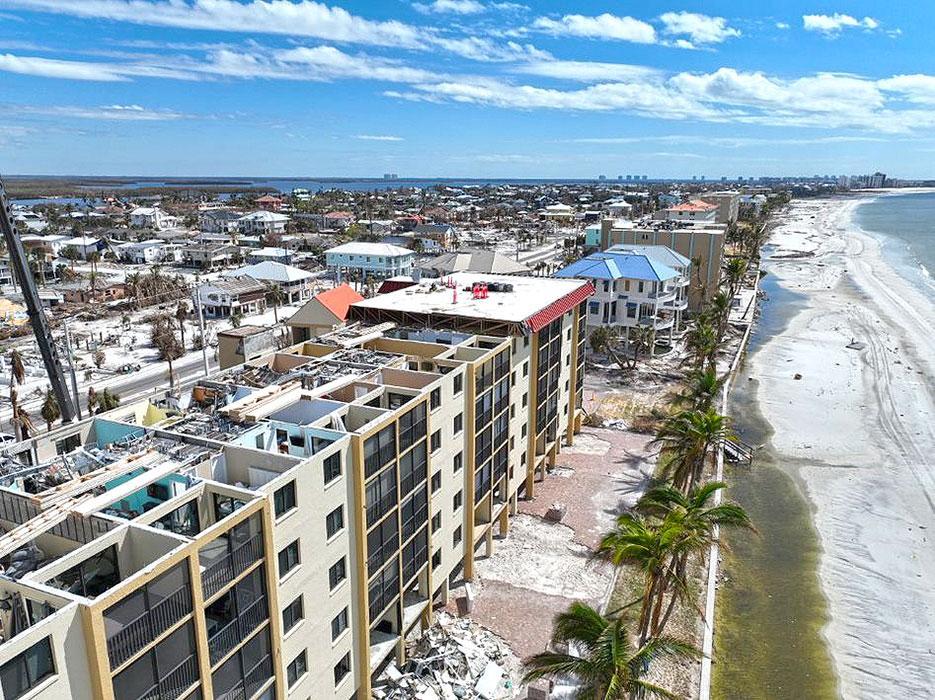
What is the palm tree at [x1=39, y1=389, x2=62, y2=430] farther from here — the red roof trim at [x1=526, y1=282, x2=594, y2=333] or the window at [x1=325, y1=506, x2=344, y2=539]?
the window at [x1=325, y1=506, x2=344, y2=539]

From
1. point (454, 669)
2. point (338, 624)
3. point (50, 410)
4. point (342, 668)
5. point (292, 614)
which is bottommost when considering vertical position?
point (454, 669)

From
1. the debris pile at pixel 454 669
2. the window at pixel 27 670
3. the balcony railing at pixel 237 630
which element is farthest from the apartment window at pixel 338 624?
the window at pixel 27 670

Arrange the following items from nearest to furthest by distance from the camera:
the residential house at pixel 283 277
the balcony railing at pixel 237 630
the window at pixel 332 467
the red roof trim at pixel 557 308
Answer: the balcony railing at pixel 237 630, the window at pixel 332 467, the red roof trim at pixel 557 308, the residential house at pixel 283 277

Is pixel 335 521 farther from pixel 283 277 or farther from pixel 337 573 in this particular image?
pixel 283 277

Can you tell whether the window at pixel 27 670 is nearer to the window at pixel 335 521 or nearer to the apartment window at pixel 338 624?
the window at pixel 335 521

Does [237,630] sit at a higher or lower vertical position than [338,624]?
higher

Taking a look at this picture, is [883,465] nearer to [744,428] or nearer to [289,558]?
[744,428]

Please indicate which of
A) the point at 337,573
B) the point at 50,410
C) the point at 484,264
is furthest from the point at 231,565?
the point at 484,264
